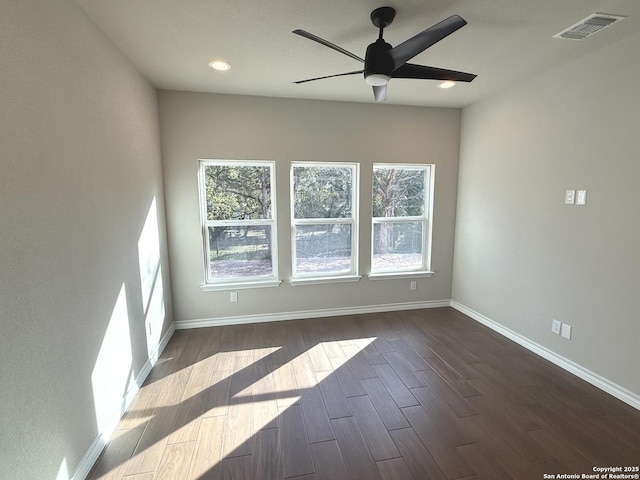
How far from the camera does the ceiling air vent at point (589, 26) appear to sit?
186cm

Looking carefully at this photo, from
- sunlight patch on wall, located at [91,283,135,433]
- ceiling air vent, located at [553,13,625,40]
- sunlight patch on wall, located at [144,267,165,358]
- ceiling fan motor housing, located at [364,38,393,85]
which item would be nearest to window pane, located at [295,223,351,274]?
sunlight patch on wall, located at [144,267,165,358]

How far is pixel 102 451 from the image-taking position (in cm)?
179

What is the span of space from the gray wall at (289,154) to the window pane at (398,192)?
162mm

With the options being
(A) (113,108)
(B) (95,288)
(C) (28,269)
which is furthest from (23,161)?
(A) (113,108)

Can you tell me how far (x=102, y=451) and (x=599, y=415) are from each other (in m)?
3.26

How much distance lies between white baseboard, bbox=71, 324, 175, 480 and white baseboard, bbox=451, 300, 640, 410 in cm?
358

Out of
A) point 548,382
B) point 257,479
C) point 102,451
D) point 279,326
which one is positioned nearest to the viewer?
point 257,479

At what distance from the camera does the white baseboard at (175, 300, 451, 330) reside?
3.51 meters

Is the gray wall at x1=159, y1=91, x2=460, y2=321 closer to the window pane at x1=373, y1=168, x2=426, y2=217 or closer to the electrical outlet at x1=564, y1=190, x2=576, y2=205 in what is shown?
the window pane at x1=373, y1=168, x2=426, y2=217

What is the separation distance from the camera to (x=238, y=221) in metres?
3.50

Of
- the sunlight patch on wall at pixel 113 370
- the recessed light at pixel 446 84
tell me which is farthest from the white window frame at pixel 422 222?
the sunlight patch on wall at pixel 113 370

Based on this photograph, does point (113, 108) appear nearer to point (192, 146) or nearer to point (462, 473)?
point (192, 146)

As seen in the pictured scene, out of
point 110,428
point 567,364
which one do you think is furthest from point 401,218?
point 110,428

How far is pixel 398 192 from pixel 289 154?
1516 millimetres
